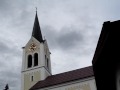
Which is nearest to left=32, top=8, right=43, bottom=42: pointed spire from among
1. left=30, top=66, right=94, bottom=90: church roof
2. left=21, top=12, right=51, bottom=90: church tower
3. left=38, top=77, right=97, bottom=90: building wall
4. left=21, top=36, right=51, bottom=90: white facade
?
left=21, top=12, right=51, bottom=90: church tower

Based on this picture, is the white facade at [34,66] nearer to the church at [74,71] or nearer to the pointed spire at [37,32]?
the church at [74,71]

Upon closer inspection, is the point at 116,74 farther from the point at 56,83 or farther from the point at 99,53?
the point at 56,83

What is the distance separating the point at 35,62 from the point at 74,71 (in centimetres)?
841

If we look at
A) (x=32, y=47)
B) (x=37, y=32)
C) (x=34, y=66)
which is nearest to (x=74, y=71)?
(x=34, y=66)

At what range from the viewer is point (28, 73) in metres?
40.7

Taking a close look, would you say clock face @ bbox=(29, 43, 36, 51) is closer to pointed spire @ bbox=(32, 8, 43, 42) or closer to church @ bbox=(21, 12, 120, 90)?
church @ bbox=(21, 12, 120, 90)

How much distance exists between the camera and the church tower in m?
39.5

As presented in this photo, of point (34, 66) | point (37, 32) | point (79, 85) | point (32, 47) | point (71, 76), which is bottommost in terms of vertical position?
point (79, 85)

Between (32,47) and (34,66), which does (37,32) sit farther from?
(34,66)

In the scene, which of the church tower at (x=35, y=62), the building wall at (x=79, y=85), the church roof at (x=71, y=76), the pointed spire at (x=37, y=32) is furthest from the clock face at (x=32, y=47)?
the building wall at (x=79, y=85)

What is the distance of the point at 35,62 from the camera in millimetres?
42406

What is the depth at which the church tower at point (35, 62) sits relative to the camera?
3950 cm

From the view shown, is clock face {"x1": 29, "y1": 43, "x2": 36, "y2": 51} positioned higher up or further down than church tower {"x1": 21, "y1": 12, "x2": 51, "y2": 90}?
higher up

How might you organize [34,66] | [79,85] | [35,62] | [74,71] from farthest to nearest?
1. [35,62]
2. [34,66]
3. [74,71]
4. [79,85]
